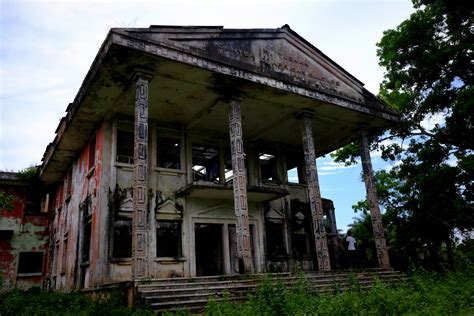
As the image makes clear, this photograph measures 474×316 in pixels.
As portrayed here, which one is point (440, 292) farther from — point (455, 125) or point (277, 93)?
point (455, 125)

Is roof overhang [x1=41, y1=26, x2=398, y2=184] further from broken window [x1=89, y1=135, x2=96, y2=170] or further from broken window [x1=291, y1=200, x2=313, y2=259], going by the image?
broken window [x1=291, y1=200, x2=313, y2=259]

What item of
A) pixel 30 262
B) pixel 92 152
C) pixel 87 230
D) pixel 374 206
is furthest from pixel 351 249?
pixel 30 262

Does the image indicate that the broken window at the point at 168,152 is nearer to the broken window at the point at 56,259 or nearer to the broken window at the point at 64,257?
the broken window at the point at 64,257

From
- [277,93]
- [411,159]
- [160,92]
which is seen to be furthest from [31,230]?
[411,159]

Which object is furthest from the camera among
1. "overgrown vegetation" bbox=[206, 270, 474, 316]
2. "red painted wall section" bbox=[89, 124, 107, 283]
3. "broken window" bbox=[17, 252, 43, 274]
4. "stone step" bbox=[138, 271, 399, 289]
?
"broken window" bbox=[17, 252, 43, 274]

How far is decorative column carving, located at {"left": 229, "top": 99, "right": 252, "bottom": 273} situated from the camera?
1136cm

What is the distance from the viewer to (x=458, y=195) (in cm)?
1506

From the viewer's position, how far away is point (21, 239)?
70.6 ft

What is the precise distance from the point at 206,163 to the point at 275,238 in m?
4.92

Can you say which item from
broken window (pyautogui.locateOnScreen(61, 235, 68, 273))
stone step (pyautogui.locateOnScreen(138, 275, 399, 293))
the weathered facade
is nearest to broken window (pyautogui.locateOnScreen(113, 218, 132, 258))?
stone step (pyautogui.locateOnScreen(138, 275, 399, 293))

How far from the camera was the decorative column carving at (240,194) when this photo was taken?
1136cm

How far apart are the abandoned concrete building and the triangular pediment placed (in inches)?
1.9

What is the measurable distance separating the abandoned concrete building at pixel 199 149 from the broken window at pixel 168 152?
84 millimetres

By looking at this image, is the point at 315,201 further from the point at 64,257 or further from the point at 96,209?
the point at 64,257
